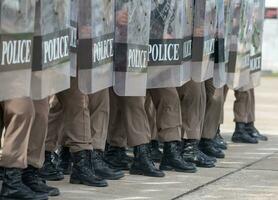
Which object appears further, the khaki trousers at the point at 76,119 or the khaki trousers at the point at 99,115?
the khaki trousers at the point at 99,115

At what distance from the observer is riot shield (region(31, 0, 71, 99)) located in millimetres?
5824

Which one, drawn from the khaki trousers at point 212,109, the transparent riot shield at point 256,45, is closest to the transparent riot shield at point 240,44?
the transparent riot shield at point 256,45

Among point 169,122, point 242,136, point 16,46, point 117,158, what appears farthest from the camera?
point 242,136

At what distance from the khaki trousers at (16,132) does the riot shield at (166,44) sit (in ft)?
6.15

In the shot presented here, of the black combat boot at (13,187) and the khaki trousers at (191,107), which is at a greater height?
the khaki trousers at (191,107)

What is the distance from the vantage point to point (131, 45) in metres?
7.07

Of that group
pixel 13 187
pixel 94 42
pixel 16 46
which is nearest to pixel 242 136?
pixel 94 42

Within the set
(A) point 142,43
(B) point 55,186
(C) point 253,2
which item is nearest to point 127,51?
(A) point 142,43

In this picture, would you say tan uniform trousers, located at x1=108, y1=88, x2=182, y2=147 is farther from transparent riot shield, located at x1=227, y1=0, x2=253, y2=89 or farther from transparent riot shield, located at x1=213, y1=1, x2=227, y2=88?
transparent riot shield, located at x1=227, y1=0, x2=253, y2=89

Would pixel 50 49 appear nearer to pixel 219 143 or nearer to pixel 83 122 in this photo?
pixel 83 122

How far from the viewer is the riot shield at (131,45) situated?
695cm

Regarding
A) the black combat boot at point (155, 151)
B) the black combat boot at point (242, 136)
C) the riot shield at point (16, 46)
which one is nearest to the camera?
the riot shield at point (16, 46)

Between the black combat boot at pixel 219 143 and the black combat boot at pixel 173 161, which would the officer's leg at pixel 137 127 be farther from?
the black combat boot at pixel 219 143

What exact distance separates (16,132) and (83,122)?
103 cm
